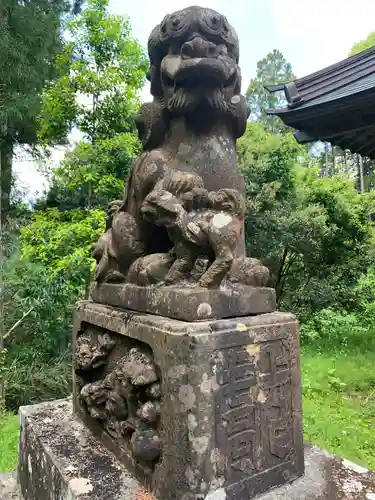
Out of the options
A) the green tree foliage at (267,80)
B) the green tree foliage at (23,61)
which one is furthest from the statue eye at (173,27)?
the green tree foliage at (267,80)

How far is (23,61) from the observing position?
5.57m

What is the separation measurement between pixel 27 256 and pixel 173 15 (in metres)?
3.71

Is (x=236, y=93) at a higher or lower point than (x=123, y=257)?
higher

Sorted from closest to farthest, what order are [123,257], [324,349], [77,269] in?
[123,257] → [77,269] → [324,349]

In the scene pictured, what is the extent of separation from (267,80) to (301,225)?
16.0m

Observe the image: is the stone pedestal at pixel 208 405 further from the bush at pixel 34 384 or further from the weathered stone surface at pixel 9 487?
the bush at pixel 34 384

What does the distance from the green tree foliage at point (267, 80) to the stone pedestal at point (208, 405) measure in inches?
731

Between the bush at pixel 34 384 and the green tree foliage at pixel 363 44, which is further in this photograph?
the green tree foliage at pixel 363 44

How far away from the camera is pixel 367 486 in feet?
4.79

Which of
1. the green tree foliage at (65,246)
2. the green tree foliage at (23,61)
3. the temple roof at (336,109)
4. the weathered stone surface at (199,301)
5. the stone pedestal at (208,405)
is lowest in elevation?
the stone pedestal at (208,405)

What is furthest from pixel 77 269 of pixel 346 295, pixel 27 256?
pixel 346 295

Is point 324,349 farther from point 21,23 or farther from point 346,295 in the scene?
point 21,23

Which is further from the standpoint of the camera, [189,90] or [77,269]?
[77,269]

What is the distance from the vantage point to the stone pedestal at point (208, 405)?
4.18ft
